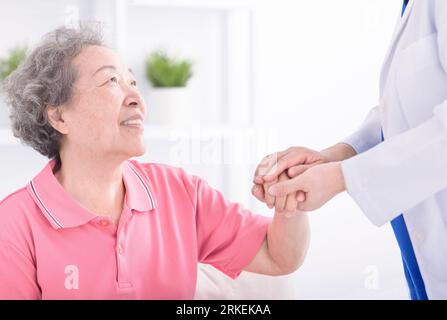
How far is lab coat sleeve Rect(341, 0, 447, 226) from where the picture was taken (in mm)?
1027

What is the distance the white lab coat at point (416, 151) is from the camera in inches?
40.9

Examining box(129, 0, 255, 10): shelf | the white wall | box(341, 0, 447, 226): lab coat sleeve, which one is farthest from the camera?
the white wall

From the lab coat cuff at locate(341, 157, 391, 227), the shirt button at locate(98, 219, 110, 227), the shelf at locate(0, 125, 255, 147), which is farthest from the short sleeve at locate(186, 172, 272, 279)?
the shelf at locate(0, 125, 255, 147)

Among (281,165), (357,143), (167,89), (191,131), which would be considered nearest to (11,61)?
(167,89)

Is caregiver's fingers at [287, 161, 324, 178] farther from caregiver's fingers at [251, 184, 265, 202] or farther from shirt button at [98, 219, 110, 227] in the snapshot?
shirt button at [98, 219, 110, 227]

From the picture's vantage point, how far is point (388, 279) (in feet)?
9.62

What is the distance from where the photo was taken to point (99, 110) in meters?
1.46

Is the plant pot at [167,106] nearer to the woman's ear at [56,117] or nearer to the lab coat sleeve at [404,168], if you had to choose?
the woman's ear at [56,117]

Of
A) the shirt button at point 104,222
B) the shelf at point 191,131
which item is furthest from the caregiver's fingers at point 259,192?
the shelf at point 191,131

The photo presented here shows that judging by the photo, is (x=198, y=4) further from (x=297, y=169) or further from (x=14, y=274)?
(x=14, y=274)

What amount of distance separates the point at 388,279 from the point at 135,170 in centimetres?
174

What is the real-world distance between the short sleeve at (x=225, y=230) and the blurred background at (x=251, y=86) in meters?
0.34

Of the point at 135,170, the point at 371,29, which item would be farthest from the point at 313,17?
the point at 135,170

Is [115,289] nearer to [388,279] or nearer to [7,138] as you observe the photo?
[7,138]
